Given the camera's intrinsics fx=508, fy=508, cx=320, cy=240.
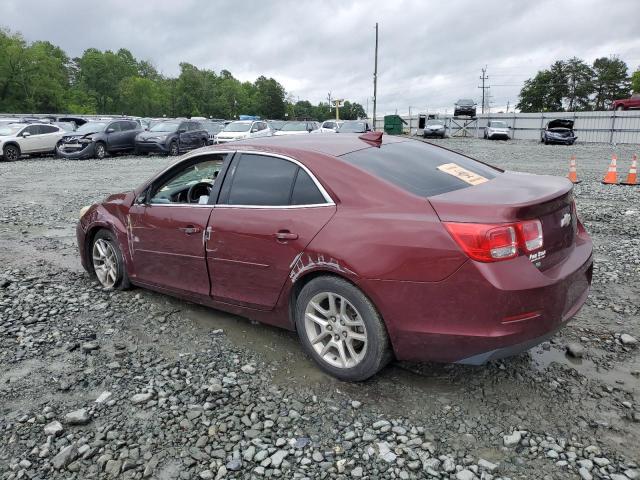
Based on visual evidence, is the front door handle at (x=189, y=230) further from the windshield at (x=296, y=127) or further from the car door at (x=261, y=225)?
the windshield at (x=296, y=127)

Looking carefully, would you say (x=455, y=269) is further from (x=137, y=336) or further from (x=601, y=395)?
(x=137, y=336)

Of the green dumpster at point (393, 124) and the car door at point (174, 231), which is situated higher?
the green dumpster at point (393, 124)

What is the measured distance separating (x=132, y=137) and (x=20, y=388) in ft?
67.5

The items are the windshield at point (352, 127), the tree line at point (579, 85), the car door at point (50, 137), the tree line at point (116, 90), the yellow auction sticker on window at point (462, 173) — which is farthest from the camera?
the tree line at point (579, 85)

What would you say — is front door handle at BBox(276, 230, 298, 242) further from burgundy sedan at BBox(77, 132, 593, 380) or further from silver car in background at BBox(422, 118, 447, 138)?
silver car in background at BBox(422, 118, 447, 138)

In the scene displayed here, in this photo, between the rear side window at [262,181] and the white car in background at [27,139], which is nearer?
the rear side window at [262,181]

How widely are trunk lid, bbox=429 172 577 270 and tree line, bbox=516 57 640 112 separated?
87.6 meters

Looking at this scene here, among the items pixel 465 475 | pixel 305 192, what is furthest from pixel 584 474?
pixel 305 192

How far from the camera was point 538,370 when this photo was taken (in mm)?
3416

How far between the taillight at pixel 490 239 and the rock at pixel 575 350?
49.1 inches

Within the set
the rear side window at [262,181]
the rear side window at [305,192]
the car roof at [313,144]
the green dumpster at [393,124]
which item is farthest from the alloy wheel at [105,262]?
the green dumpster at [393,124]

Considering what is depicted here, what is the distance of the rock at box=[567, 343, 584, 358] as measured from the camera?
359 cm

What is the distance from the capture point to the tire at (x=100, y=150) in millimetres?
20781

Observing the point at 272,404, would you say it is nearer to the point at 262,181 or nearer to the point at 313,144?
the point at 262,181
